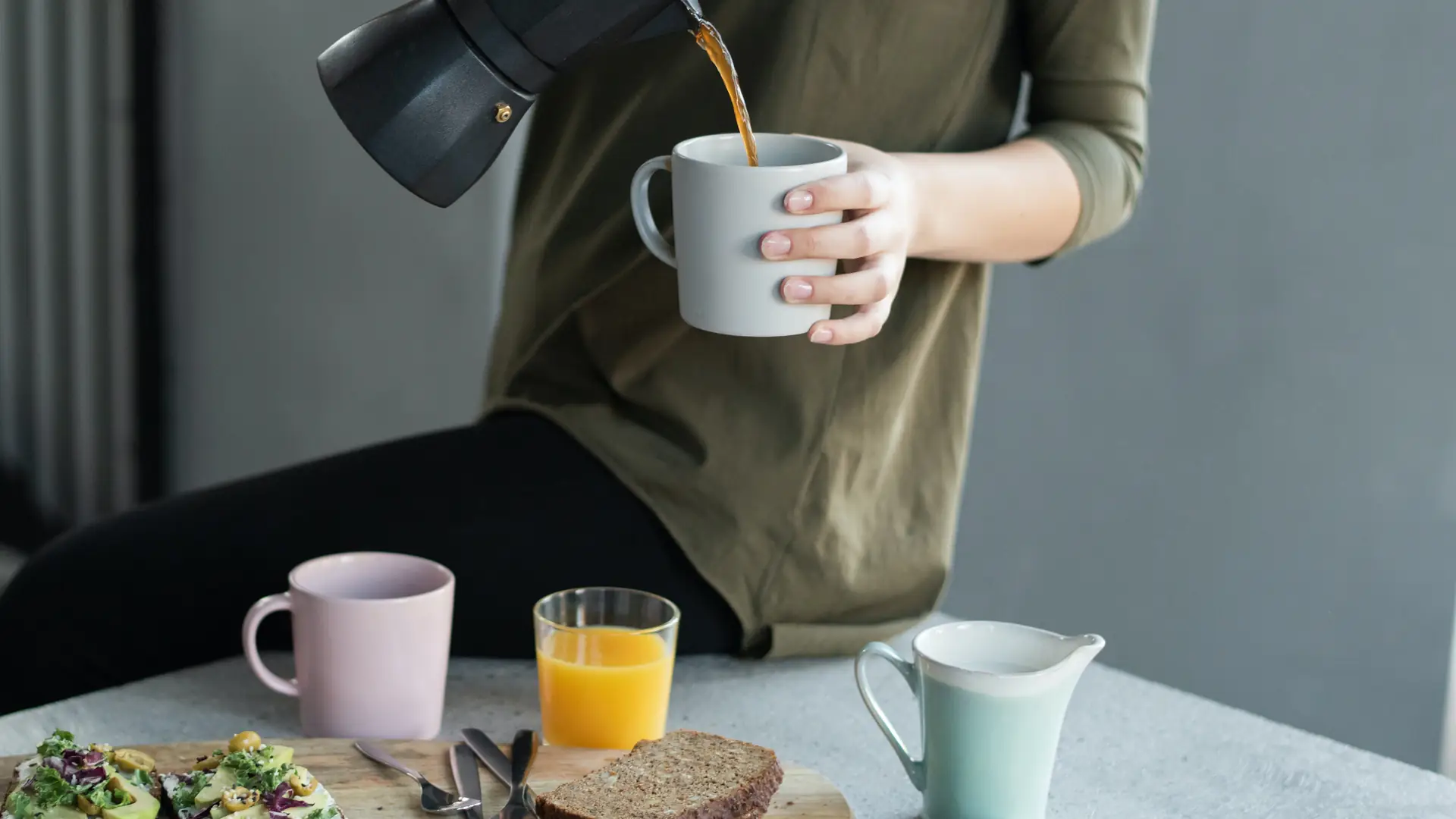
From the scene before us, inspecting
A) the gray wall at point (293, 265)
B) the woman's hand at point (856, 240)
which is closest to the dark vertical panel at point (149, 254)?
the gray wall at point (293, 265)

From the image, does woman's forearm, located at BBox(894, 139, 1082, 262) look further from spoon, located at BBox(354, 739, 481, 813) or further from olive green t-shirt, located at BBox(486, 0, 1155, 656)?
spoon, located at BBox(354, 739, 481, 813)

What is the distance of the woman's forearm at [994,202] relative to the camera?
986 mm

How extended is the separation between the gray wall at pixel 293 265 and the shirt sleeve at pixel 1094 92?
1.22m

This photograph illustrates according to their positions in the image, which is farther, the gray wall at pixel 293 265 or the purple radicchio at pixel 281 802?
the gray wall at pixel 293 265

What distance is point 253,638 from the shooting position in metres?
0.94

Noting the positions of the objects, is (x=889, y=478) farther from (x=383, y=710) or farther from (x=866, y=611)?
(x=383, y=710)

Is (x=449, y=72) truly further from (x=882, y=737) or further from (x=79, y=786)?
(x=882, y=737)

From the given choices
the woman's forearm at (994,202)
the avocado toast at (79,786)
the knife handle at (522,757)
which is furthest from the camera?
the woman's forearm at (994,202)

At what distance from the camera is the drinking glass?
913 mm

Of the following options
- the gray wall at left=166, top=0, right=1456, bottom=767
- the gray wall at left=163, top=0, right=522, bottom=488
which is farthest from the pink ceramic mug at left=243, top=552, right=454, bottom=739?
the gray wall at left=163, top=0, right=522, bottom=488

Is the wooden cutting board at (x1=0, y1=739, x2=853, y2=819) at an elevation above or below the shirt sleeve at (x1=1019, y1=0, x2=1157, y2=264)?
below

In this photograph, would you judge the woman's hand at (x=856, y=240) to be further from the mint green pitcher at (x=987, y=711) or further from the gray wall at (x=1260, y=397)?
the gray wall at (x=1260, y=397)

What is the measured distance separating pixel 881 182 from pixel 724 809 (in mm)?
365

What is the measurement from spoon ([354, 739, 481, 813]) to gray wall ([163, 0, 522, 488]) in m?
1.46
